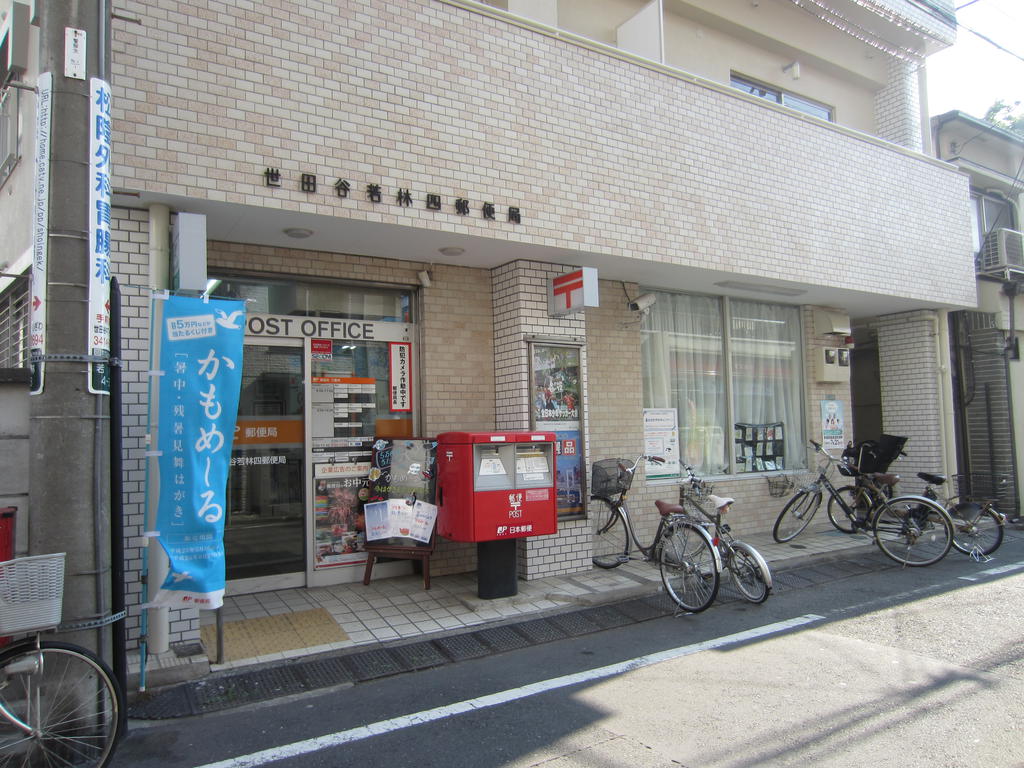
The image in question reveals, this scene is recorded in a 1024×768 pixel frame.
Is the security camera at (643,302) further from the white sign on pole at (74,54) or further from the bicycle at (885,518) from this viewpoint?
the white sign on pole at (74,54)

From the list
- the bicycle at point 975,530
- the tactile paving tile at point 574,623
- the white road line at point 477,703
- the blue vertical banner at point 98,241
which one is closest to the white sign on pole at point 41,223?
the blue vertical banner at point 98,241

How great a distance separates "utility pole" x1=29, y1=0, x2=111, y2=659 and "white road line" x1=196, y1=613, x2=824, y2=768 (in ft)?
3.57

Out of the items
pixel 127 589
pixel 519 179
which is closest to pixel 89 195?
pixel 127 589

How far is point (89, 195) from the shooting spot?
412cm

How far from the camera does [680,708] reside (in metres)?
4.58

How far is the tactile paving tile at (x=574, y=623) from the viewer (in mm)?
6266

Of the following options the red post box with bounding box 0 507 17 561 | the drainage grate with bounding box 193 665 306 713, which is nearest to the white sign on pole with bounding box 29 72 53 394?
the red post box with bounding box 0 507 17 561

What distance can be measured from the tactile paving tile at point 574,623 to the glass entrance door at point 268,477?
258cm

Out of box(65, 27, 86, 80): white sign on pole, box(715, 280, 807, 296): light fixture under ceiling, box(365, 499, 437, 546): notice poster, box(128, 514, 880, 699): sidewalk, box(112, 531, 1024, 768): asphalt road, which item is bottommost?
box(112, 531, 1024, 768): asphalt road

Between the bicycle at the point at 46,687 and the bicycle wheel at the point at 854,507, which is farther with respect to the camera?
the bicycle wheel at the point at 854,507

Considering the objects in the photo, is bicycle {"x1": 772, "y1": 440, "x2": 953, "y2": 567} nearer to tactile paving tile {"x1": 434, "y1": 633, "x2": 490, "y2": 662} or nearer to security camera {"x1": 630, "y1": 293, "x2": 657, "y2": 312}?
security camera {"x1": 630, "y1": 293, "x2": 657, "y2": 312}

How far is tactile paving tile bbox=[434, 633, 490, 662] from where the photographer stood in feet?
18.5

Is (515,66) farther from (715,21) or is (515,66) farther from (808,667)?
(808,667)

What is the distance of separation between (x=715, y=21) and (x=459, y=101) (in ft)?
18.8
